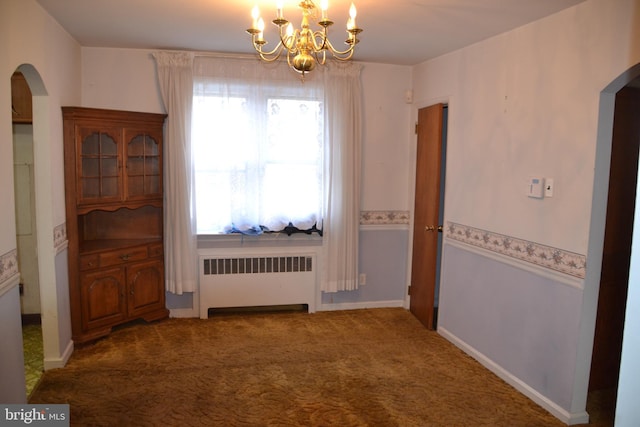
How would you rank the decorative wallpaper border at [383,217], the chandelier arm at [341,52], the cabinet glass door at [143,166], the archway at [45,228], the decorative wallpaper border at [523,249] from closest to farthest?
1. the chandelier arm at [341,52]
2. the decorative wallpaper border at [523,249]
3. the archway at [45,228]
4. the cabinet glass door at [143,166]
5. the decorative wallpaper border at [383,217]

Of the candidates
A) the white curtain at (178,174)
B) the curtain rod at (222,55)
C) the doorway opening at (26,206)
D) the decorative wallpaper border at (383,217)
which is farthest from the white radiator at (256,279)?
the curtain rod at (222,55)

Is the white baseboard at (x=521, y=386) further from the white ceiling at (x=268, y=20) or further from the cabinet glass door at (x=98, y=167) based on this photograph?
the cabinet glass door at (x=98, y=167)

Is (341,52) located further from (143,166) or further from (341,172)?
(143,166)

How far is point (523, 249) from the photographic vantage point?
3170 mm

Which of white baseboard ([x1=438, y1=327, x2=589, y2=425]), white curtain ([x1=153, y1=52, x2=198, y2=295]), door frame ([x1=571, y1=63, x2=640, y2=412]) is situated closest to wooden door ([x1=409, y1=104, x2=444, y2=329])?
white baseboard ([x1=438, y1=327, x2=589, y2=425])

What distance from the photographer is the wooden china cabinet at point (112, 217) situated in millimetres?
3635

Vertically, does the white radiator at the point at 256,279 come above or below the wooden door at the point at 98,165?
below

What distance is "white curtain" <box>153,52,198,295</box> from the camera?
13.6 ft

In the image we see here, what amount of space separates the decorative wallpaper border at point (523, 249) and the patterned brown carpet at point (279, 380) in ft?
3.01

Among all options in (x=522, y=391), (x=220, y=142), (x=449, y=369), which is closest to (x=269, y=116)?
(x=220, y=142)

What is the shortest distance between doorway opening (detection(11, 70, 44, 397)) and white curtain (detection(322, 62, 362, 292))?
254cm

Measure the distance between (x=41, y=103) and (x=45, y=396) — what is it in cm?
193

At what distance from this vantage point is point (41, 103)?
3180 millimetres

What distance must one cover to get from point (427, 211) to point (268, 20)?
7.34ft
